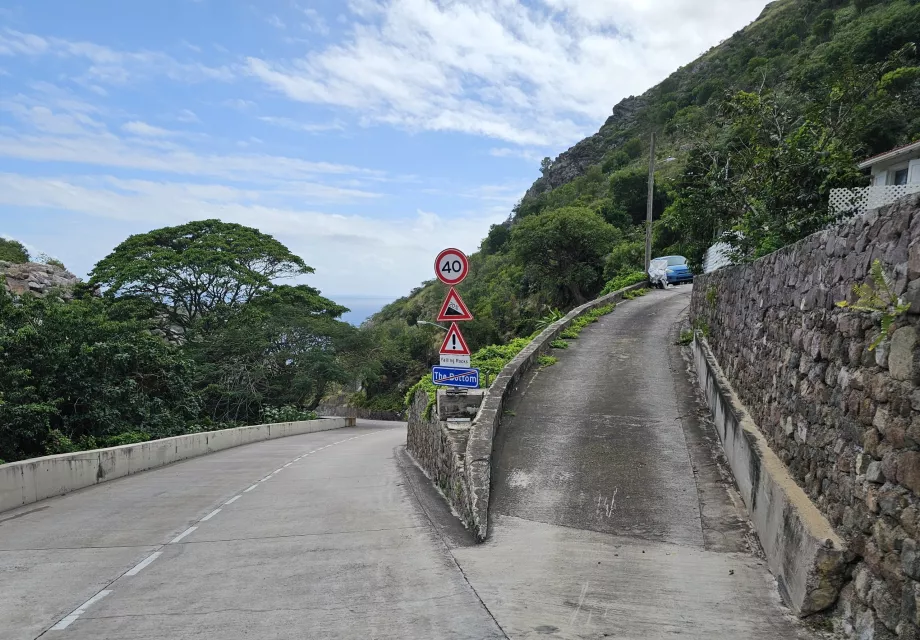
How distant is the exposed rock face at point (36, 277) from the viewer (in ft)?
108

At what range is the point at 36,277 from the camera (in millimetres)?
35375

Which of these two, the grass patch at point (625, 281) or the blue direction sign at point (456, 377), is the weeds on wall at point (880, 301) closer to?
the blue direction sign at point (456, 377)

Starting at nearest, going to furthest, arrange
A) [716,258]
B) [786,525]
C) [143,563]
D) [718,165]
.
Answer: [786,525], [143,563], [716,258], [718,165]

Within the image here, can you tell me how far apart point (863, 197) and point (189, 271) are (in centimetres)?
3283

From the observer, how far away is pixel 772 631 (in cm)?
464

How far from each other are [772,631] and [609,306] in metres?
20.8

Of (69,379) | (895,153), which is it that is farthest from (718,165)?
(69,379)

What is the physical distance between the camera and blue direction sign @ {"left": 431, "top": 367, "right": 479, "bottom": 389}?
416 inches

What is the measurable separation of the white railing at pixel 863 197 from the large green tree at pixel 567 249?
87.7 ft

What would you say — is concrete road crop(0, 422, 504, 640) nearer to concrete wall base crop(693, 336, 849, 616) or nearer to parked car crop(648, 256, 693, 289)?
concrete wall base crop(693, 336, 849, 616)

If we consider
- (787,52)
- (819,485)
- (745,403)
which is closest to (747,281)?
(745,403)

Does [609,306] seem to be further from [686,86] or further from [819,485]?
[686,86]

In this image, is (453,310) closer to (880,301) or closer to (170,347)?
(880,301)

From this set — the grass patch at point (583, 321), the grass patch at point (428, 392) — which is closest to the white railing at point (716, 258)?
the grass patch at point (583, 321)
